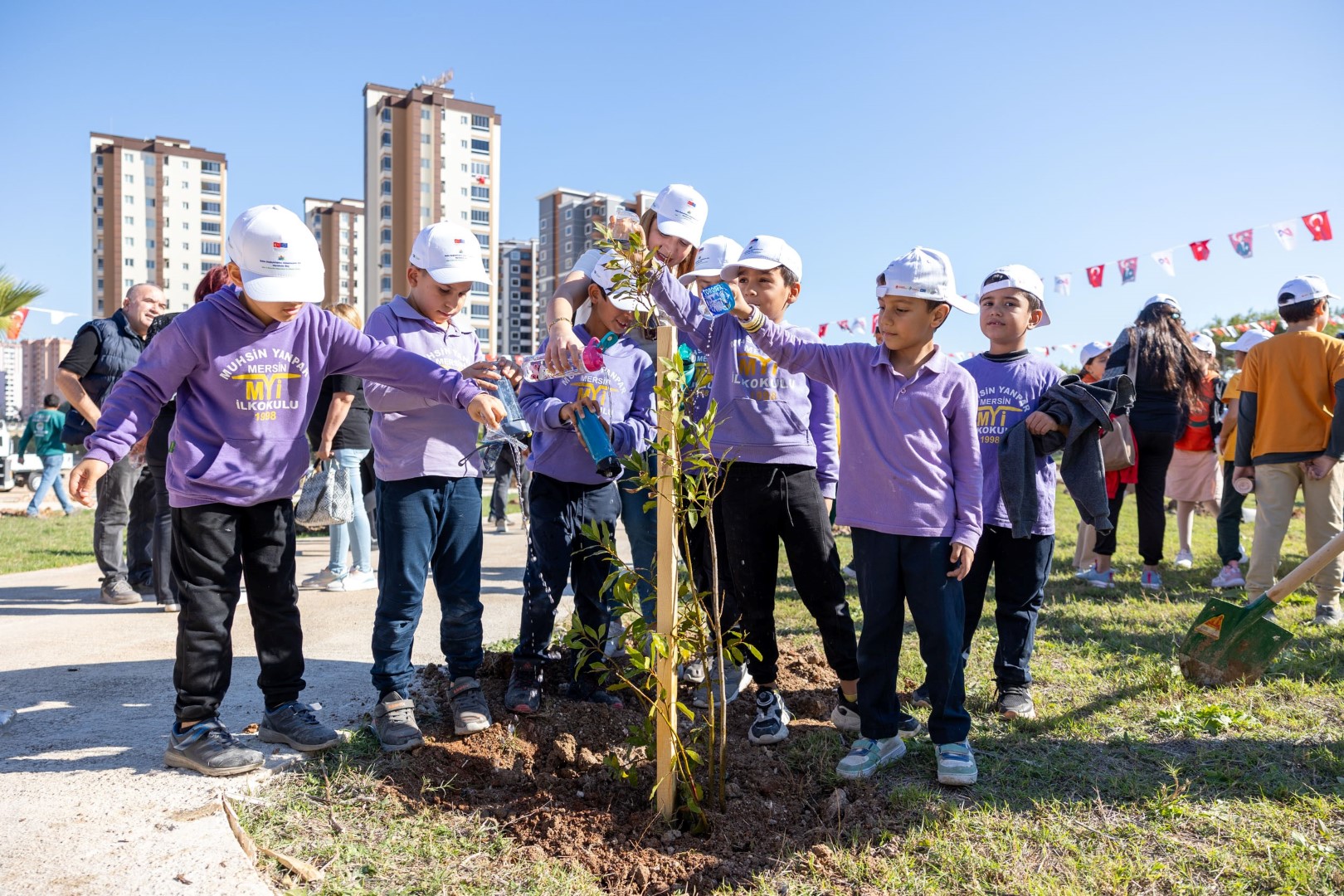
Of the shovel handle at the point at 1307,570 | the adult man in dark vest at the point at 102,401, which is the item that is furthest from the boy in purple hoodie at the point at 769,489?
the adult man in dark vest at the point at 102,401

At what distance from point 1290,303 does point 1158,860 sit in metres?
4.24

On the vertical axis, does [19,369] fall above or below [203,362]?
above

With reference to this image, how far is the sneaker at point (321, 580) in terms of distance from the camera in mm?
6221

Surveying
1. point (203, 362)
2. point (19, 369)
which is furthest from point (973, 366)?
point (19, 369)

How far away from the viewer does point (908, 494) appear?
3.13 metres

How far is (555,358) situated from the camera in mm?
3074

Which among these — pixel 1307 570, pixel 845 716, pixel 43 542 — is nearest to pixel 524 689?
pixel 845 716

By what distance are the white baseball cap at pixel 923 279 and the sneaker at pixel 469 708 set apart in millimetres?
2089

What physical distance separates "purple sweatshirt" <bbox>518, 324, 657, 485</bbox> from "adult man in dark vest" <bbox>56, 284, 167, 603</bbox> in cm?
305

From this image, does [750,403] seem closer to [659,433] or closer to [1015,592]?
[659,433]

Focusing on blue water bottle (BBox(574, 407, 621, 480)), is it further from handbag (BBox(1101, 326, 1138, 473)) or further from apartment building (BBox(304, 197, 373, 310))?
apartment building (BBox(304, 197, 373, 310))

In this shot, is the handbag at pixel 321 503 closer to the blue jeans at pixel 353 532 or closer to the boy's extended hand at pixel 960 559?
the blue jeans at pixel 353 532

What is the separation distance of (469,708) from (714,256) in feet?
6.98

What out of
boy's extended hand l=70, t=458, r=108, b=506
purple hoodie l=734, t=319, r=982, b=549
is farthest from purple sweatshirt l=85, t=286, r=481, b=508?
purple hoodie l=734, t=319, r=982, b=549
